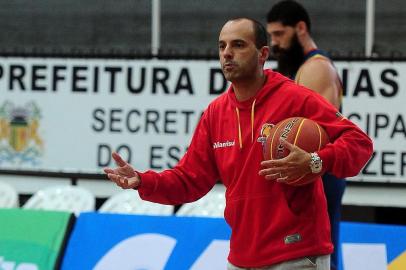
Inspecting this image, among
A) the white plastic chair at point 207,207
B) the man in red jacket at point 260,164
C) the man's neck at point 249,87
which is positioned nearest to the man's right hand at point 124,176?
the man in red jacket at point 260,164

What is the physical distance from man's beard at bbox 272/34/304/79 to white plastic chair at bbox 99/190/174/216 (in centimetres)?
244

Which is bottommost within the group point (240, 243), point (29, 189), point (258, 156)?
point (29, 189)

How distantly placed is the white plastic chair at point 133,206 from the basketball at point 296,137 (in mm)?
3844

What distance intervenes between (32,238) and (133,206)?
1.12m

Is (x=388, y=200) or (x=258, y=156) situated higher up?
(x=258, y=156)

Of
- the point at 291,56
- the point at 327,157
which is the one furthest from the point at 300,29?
the point at 327,157

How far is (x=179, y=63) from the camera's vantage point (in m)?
9.75

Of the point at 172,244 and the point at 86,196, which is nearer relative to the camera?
the point at 172,244

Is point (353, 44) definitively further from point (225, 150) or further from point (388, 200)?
point (225, 150)

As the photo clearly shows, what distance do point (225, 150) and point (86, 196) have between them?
4.09 metres

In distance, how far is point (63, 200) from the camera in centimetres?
882

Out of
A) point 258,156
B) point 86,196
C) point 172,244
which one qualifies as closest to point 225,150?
point 258,156

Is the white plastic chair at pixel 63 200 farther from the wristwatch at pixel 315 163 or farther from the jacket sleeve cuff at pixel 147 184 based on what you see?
the wristwatch at pixel 315 163

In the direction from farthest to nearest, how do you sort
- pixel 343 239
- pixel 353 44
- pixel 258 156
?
pixel 353 44 → pixel 343 239 → pixel 258 156
